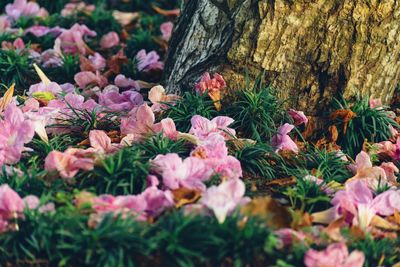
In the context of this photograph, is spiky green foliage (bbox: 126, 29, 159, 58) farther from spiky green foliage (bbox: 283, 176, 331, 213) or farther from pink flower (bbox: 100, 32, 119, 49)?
spiky green foliage (bbox: 283, 176, 331, 213)

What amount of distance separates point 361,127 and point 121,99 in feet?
4.00

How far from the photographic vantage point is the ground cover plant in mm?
3010

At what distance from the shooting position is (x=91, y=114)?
3.99 meters

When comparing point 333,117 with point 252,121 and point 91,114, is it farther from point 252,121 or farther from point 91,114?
point 91,114

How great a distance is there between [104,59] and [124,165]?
5.73 ft

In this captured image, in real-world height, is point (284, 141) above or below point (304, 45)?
below

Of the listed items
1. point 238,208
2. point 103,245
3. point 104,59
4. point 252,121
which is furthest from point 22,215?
point 104,59

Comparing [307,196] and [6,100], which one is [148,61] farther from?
[307,196]

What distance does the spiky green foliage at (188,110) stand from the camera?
400cm

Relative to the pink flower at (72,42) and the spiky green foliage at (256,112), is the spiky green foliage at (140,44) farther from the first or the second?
the spiky green foliage at (256,112)

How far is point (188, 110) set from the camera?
4043 millimetres

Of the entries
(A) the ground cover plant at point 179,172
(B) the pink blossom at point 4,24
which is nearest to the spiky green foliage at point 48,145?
(A) the ground cover plant at point 179,172

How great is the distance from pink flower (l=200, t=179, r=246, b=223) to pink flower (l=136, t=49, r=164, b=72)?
183 cm

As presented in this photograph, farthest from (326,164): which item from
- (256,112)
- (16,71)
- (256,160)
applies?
(16,71)
